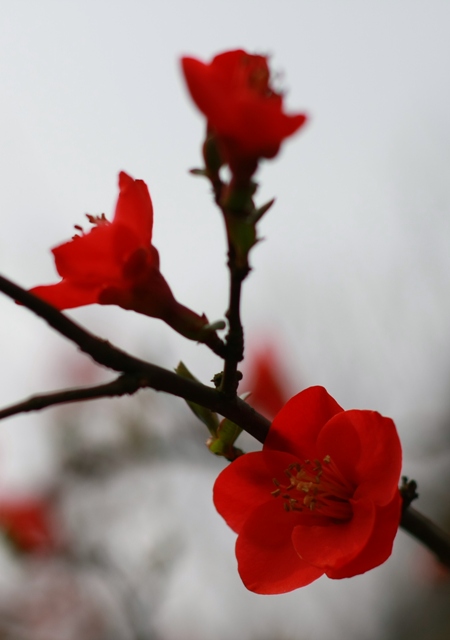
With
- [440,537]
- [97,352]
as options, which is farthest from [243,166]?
[440,537]

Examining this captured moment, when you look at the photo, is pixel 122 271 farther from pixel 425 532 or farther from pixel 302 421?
pixel 425 532

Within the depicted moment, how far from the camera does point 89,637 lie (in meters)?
3.05

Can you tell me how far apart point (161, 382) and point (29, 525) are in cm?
225

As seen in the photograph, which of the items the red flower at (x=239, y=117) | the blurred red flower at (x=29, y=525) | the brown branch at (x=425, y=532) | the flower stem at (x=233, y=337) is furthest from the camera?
the blurred red flower at (x=29, y=525)

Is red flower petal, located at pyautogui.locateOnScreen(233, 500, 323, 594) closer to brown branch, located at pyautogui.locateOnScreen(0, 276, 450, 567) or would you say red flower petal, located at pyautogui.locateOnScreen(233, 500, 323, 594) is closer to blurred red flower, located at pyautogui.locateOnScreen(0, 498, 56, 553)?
brown branch, located at pyautogui.locateOnScreen(0, 276, 450, 567)

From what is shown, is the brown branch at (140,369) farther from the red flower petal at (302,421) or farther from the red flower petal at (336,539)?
the red flower petal at (336,539)

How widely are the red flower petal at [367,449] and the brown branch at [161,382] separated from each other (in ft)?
0.21

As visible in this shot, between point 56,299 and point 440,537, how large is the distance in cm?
59

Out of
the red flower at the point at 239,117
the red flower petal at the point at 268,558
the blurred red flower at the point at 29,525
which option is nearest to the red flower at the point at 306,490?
the red flower petal at the point at 268,558

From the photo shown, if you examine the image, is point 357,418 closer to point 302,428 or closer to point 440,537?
point 302,428

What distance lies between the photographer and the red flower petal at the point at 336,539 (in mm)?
801

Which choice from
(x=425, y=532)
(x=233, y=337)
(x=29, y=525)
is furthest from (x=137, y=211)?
(x=29, y=525)

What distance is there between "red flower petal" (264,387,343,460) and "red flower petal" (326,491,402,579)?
13 cm

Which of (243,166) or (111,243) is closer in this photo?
(243,166)
